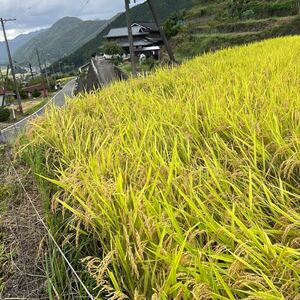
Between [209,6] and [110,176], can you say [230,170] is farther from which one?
[209,6]

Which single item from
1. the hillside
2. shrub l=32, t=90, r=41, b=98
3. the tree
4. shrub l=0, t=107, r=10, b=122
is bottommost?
shrub l=32, t=90, r=41, b=98

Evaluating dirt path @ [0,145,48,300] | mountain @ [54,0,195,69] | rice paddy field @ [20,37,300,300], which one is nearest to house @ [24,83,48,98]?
mountain @ [54,0,195,69]

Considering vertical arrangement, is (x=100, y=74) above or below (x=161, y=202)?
below

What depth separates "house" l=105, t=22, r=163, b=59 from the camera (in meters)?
46.9

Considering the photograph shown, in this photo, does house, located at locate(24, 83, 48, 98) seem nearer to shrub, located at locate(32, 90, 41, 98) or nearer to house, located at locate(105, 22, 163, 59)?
shrub, located at locate(32, 90, 41, 98)

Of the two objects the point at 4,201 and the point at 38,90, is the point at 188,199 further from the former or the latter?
the point at 38,90

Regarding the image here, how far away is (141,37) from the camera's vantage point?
176 ft

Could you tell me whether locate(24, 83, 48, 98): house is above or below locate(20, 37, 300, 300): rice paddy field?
below

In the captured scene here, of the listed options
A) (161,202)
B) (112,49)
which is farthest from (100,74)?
(112,49)

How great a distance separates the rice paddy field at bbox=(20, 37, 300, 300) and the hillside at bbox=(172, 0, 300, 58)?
2481 cm

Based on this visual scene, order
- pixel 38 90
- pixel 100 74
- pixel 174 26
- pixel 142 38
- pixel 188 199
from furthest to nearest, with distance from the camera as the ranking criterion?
pixel 38 90
pixel 142 38
pixel 174 26
pixel 100 74
pixel 188 199

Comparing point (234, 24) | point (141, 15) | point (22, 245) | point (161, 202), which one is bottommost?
point (234, 24)

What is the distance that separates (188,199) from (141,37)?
54.0 m

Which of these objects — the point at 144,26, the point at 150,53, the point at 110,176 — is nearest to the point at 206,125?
the point at 110,176
